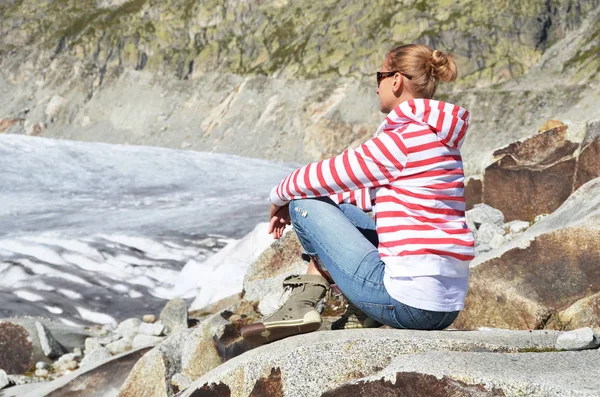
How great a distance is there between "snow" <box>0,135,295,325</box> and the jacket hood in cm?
955

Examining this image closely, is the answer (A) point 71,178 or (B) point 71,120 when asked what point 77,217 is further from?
(B) point 71,120

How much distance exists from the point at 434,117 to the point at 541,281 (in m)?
3.63

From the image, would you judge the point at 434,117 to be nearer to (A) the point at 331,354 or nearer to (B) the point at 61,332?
(A) the point at 331,354

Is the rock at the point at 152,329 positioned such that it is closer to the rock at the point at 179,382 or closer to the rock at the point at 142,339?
the rock at the point at 142,339

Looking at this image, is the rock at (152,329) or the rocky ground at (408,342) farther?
the rock at (152,329)

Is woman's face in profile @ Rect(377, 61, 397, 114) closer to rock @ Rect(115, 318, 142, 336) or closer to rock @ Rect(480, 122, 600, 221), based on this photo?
rock @ Rect(115, 318, 142, 336)

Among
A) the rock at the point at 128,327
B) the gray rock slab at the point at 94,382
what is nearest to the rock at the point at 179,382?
the gray rock slab at the point at 94,382

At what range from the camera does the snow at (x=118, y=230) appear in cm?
1606

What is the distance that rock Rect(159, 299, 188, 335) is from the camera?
1087cm

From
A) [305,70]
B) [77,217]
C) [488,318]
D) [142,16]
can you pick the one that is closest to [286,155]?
[305,70]

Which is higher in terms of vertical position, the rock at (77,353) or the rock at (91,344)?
the rock at (91,344)

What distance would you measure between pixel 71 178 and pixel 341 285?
37845 mm

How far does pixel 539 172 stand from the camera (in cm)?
1269

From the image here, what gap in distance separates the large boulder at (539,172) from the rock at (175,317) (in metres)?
6.58
